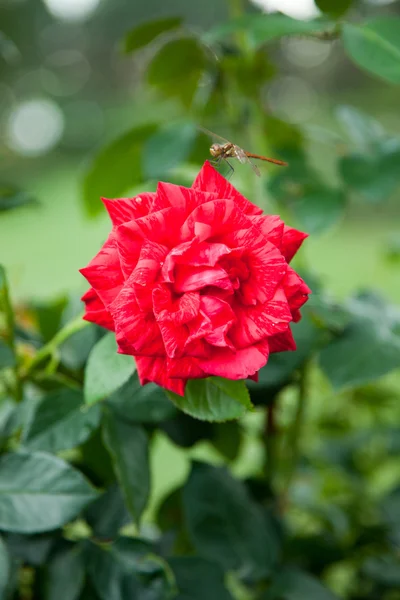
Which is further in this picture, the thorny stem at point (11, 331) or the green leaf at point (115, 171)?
the green leaf at point (115, 171)

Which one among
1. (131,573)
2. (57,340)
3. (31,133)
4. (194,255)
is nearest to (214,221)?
(194,255)

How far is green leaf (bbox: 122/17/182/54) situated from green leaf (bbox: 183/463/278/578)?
0.38 metres

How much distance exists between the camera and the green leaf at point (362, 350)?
0.40 meters

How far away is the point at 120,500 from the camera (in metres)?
0.41

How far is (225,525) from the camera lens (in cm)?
46

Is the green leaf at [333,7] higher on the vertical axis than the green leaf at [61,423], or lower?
higher

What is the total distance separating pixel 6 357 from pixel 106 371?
0.33 feet

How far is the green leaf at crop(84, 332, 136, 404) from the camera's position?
29 centimetres

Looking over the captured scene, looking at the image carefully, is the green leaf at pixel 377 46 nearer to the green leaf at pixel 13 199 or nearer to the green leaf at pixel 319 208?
the green leaf at pixel 319 208

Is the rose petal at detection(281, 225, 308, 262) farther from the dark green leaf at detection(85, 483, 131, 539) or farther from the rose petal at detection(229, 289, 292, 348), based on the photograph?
the dark green leaf at detection(85, 483, 131, 539)

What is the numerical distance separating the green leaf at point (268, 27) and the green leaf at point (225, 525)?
0.32 m

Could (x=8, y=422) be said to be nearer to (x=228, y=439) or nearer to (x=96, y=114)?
(x=228, y=439)

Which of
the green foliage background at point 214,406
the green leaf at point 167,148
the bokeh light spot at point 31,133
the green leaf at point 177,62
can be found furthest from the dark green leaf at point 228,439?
the bokeh light spot at point 31,133

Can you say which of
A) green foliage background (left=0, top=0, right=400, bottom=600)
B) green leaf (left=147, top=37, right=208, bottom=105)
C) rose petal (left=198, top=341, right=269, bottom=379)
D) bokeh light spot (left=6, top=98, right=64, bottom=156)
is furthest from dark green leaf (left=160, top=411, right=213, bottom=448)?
bokeh light spot (left=6, top=98, right=64, bottom=156)
